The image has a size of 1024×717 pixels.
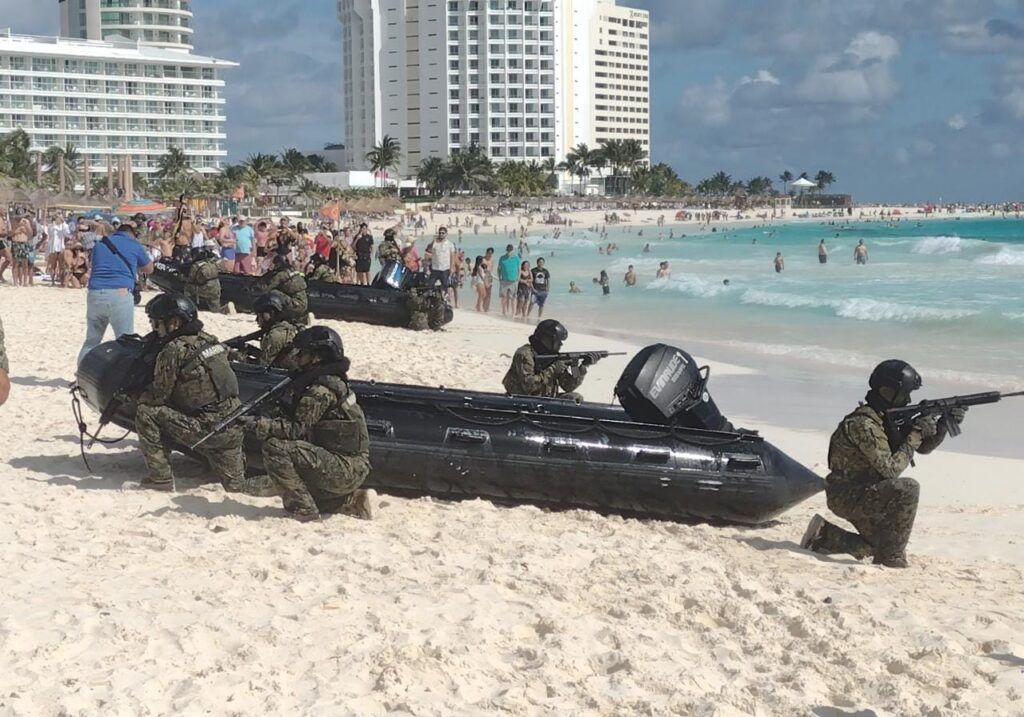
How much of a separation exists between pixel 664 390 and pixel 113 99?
105905mm

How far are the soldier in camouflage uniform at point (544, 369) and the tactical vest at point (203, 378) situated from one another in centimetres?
247

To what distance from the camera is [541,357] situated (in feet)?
28.9

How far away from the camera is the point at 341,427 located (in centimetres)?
637

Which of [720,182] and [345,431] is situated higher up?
[720,182]

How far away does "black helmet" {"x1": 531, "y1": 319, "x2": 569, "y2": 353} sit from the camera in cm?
868

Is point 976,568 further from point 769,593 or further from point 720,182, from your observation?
point 720,182

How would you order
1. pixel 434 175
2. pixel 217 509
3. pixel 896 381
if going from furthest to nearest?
1. pixel 434 175
2. pixel 217 509
3. pixel 896 381

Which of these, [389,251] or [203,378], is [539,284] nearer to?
[389,251]

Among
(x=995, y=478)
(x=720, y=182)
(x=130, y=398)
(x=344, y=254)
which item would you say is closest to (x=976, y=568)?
(x=995, y=478)

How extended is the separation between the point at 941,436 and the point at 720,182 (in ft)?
549

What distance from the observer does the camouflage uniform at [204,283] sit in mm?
15367

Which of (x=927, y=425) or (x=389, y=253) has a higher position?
(x=389, y=253)

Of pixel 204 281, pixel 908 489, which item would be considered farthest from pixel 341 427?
pixel 204 281

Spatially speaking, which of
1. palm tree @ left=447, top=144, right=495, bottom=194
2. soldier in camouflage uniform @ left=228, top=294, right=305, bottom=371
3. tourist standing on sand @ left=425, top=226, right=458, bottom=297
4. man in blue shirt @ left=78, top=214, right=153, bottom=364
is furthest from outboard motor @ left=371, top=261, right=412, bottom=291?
palm tree @ left=447, top=144, right=495, bottom=194
